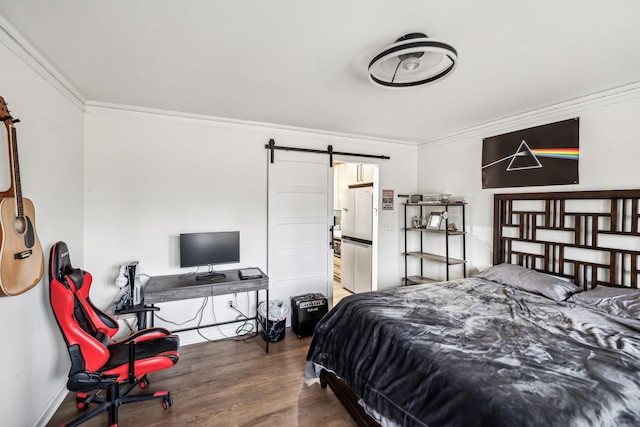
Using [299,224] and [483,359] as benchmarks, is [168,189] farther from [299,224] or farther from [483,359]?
[483,359]

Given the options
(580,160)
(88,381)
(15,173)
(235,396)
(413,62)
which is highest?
(413,62)

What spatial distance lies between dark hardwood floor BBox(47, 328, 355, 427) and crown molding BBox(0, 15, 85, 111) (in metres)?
2.44

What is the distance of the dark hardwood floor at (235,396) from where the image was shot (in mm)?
2031

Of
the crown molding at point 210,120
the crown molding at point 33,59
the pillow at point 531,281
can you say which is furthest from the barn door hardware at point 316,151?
the pillow at point 531,281

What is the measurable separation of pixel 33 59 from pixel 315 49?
1839mm

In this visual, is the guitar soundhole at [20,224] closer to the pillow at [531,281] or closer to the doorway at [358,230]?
the doorway at [358,230]

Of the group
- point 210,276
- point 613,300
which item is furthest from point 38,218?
point 613,300

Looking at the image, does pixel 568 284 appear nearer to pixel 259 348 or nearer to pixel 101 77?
pixel 259 348

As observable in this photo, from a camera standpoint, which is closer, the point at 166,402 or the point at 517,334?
the point at 517,334

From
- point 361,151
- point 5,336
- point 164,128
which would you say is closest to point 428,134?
point 361,151

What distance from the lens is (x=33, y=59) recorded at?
6.12 ft

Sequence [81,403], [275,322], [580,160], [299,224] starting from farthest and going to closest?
[299,224]
[275,322]
[580,160]
[81,403]

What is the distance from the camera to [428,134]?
397 cm

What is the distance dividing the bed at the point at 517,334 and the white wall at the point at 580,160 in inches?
7.2
